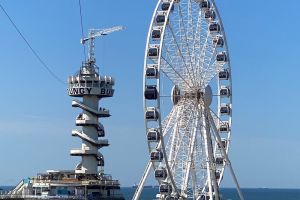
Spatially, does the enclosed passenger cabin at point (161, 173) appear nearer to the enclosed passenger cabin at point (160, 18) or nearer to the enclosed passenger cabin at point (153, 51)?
the enclosed passenger cabin at point (153, 51)

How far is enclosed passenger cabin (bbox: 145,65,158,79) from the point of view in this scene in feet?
268

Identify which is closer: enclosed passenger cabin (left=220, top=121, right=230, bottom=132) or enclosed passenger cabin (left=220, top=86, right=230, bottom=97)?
enclosed passenger cabin (left=220, top=121, right=230, bottom=132)

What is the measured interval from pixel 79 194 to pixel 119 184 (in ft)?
34.8

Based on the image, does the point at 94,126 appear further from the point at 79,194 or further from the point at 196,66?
the point at 196,66

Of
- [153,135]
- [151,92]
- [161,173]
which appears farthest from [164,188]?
[151,92]

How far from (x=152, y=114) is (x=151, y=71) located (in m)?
4.58

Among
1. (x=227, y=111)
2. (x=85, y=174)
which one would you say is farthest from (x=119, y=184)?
(x=227, y=111)

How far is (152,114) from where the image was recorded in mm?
81938

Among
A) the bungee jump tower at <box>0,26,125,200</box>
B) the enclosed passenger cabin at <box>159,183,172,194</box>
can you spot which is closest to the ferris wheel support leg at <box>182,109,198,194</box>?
the enclosed passenger cabin at <box>159,183,172,194</box>

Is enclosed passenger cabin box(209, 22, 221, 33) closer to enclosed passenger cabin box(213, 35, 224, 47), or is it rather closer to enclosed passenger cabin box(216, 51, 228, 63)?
enclosed passenger cabin box(213, 35, 224, 47)

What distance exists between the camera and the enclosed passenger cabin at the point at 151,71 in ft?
268

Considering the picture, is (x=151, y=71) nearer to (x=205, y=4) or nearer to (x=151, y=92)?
(x=151, y=92)

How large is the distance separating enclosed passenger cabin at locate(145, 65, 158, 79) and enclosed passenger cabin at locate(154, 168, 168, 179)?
10.1 metres

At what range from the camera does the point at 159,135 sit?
82000 millimetres
